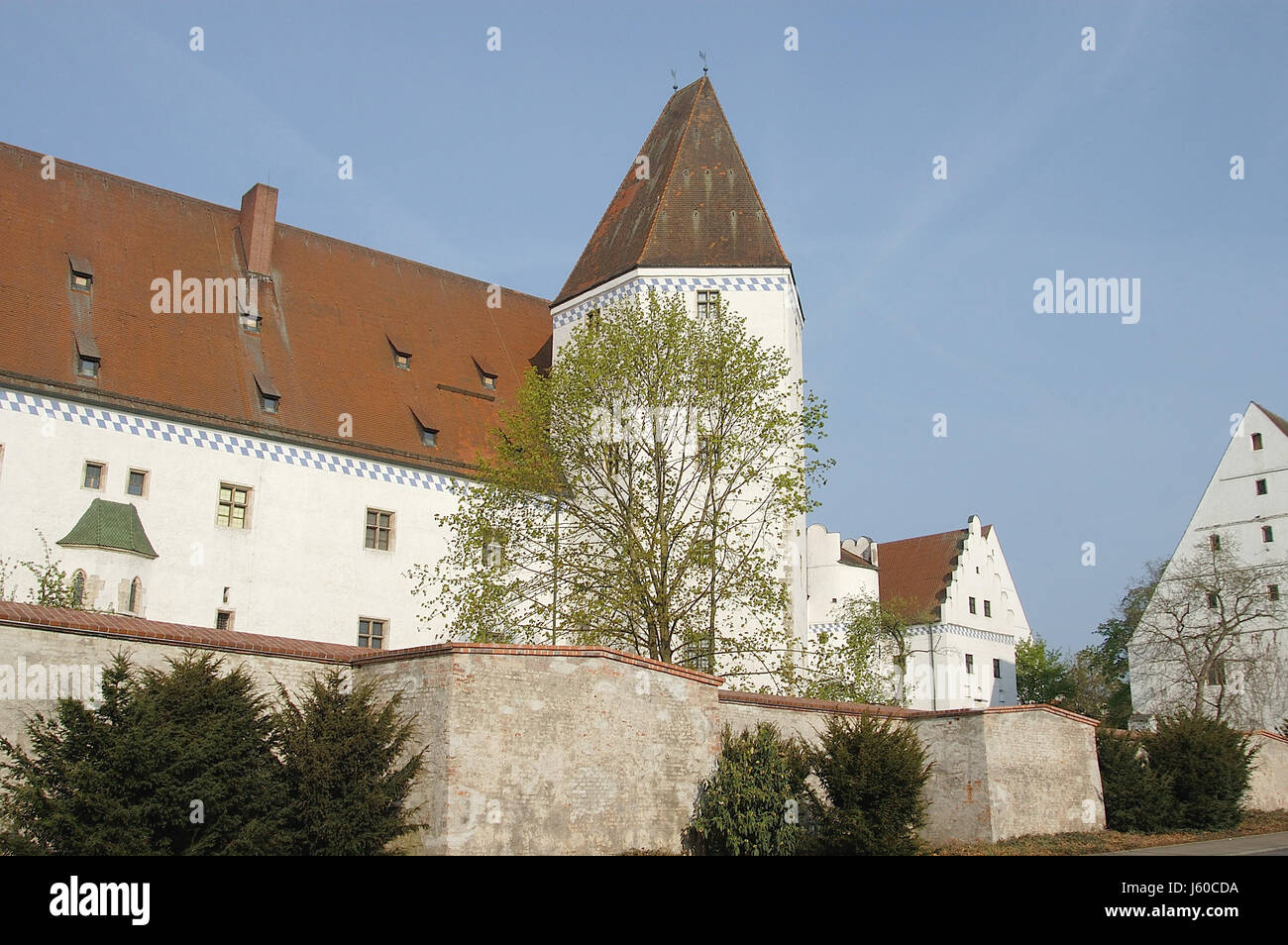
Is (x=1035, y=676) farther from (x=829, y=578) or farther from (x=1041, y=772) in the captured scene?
(x=1041, y=772)

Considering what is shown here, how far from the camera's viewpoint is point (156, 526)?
76.0ft

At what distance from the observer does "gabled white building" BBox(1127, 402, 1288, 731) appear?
135 ft

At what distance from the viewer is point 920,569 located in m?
52.7

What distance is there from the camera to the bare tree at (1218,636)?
4091 centimetres

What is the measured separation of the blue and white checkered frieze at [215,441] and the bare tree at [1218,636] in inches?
1070

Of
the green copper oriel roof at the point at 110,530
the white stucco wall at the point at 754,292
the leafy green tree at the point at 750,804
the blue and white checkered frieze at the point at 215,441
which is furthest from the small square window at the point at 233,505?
the leafy green tree at the point at 750,804

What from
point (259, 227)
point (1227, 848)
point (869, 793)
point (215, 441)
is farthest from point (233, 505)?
point (1227, 848)

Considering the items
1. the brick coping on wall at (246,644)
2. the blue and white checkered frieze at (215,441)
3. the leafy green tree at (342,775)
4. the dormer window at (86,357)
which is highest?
the dormer window at (86,357)

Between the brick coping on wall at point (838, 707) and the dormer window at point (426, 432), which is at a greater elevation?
the dormer window at point (426, 432)

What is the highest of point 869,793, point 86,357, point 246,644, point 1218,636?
point 86,357

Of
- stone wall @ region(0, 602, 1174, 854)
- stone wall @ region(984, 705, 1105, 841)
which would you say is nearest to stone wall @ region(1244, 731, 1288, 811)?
stone wall @ region(984, 705, 1105, 841)

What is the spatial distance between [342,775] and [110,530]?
1093 centimetres

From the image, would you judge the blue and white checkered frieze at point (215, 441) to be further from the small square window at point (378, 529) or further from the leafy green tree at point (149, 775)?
the leafy green tree at point (149, 775)
